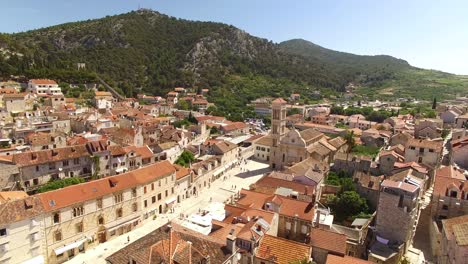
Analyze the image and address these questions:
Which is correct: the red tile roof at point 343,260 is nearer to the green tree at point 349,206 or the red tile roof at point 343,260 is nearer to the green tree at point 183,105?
the green tree at point 349,206

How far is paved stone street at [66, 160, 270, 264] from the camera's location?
109 feet

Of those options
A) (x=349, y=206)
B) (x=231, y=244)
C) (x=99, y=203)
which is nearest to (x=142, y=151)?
(x=99, y=203)

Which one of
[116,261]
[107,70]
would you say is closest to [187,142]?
[116,261]

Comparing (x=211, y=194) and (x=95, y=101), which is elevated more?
(x=95, y=101)

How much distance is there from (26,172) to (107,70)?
113872 millimetres

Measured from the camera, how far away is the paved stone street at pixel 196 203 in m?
33.1

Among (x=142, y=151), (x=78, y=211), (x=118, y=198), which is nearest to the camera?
(x=78, y=211)

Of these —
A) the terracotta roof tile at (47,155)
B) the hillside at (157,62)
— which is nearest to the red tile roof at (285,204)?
the terracotta roof tile at (47,155)

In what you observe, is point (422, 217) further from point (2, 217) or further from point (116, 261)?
point (2, 217)

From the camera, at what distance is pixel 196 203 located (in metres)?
46.1

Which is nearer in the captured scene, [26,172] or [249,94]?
[26,172]

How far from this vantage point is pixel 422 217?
1547 inches

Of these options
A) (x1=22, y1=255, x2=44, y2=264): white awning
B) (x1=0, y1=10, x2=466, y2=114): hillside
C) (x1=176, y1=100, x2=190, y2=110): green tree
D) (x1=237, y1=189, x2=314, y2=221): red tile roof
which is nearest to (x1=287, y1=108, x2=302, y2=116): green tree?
(x1=0, y1=10, x2=466, y2=114): hillside

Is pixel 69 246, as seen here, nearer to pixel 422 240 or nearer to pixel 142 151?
pixel 142 151
